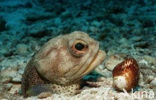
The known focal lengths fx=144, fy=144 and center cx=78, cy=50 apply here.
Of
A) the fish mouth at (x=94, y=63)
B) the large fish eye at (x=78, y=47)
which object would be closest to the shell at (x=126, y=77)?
the fish mouth at (x=94, y=63)

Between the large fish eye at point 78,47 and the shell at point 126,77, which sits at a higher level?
the large fish eye at point 78,47

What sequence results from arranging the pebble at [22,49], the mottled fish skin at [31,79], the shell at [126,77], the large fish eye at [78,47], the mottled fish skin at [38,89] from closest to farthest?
the shell at [126,77]
the large fish eye at [78,47]
the mottled fish skin at [38,89]
the mottled fish skin at [31,79]
the pebble at [22,49]

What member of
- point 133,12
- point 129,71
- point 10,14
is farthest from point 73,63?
point 10,14

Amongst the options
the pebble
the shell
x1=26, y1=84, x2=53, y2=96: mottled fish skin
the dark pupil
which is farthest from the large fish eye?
the pebble

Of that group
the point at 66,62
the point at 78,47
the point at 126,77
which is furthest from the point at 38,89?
the point at 126,77

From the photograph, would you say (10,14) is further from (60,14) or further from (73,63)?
(73,63)

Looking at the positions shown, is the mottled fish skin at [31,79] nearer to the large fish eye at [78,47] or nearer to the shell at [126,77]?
the large fish eye at [78,47]

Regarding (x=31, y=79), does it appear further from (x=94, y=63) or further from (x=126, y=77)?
(x=126, y=77)
